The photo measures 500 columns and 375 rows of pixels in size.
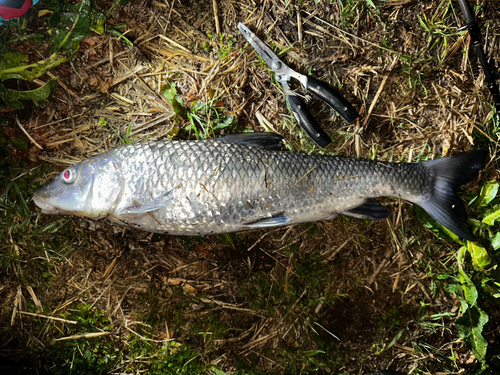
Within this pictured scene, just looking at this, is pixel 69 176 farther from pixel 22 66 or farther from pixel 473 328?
pixel 473 328

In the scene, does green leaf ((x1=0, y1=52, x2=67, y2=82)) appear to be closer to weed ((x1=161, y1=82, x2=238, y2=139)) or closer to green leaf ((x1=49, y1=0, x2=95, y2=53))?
green leaf ((x1=49, y1=0, x2=95, y2=53))

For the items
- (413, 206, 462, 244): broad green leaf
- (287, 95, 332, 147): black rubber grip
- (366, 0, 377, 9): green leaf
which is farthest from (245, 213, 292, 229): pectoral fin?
(366, 0, 377, 9): green leaf

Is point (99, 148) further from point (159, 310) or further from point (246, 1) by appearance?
point (246, 1)

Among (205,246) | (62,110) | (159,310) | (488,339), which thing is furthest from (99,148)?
(488,339)

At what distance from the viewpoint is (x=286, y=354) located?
3.60 meters

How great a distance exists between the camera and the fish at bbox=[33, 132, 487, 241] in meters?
3.00

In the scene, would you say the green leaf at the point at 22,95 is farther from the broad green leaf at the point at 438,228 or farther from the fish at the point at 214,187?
the broad green leaf at the point at 438,228

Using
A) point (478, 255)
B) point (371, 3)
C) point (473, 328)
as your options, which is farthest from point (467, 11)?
point (473, 328)

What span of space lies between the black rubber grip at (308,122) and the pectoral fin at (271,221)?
82 cm

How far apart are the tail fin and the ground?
0.26 meters

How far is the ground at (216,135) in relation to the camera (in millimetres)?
3561

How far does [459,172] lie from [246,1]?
2543 mm

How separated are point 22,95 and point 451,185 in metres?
4.03

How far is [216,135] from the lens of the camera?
11.7ft
